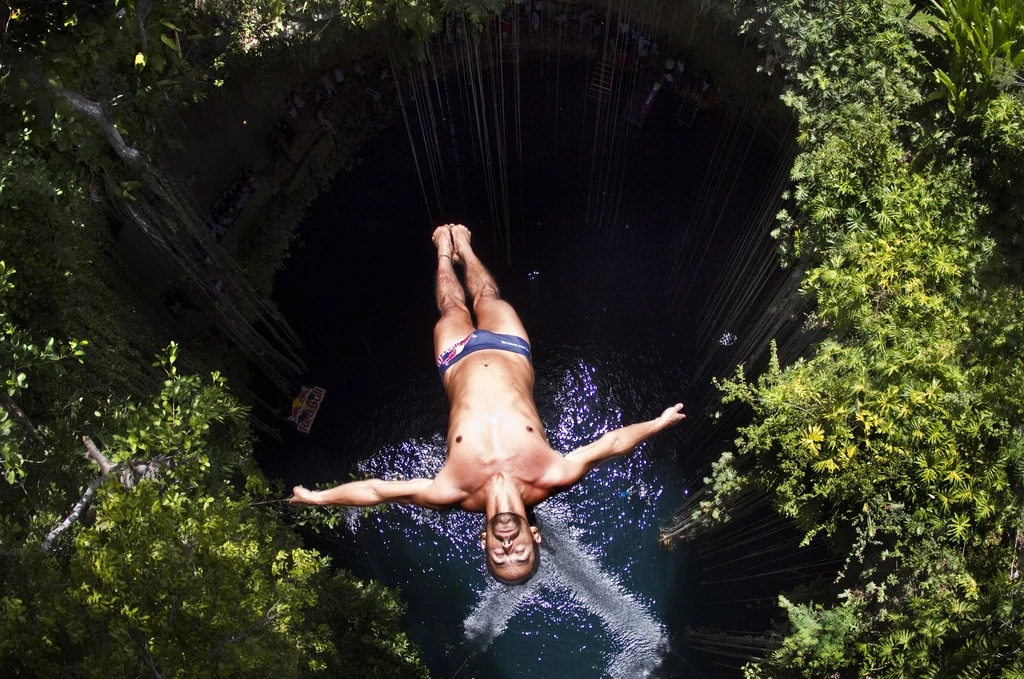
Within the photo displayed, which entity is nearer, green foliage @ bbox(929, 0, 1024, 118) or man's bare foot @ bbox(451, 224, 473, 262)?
man's bare foot @ bbox(451, 224, 473, 262)

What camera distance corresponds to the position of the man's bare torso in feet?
Result: 21.9

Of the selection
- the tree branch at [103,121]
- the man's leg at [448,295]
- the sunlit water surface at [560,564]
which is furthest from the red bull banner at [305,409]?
the man's leg at [448,295]

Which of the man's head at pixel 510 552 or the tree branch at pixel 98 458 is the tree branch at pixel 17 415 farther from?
the man's head at pixel 510 552

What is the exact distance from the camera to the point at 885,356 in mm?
9609

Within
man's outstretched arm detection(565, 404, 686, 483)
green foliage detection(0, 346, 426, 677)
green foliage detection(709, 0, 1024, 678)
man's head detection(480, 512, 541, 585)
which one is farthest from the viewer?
green foliage detection(709, 0, 1024, 678)

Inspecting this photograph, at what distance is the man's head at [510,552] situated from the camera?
19.3 ft

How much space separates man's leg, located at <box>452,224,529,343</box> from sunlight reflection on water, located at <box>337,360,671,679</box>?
650 cm

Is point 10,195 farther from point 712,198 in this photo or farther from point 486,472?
point 712,198

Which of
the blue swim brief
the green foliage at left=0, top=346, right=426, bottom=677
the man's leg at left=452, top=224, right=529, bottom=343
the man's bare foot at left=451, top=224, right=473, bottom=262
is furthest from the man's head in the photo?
the man's bare foot at left=451, top=224, right=473, bottom=262

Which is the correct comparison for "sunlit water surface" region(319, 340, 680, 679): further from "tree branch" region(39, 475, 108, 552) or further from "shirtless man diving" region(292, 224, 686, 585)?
"shirtless man diving" region(292, 224, 686, 585)

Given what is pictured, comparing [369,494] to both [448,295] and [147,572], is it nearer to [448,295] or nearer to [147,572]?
[147,572]

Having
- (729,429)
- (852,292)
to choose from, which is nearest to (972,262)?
(852,292)

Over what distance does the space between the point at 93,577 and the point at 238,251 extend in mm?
9406

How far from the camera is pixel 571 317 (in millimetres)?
15695
